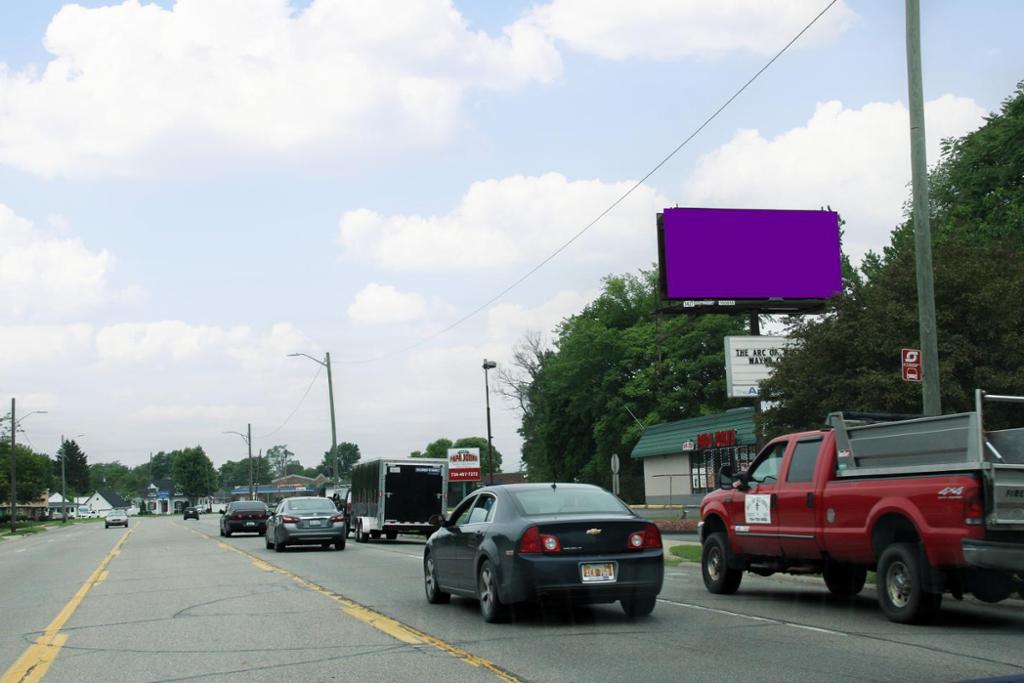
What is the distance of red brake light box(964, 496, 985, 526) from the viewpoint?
10461 mm

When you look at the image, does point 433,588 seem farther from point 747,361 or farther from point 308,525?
point 747,361

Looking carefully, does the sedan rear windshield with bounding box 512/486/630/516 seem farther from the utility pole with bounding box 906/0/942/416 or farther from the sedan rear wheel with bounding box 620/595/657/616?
the utility pole with bounding box 906/0/942/416

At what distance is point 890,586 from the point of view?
1159cm

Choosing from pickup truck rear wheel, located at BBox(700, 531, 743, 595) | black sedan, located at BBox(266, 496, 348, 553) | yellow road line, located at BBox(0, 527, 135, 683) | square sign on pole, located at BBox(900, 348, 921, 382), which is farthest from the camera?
black sedan, located at BBox(266, 496, 348, 553)

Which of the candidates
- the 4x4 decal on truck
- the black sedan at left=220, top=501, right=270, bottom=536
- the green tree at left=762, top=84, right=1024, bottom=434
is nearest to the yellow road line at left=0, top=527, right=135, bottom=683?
the 4x4 decal on truck

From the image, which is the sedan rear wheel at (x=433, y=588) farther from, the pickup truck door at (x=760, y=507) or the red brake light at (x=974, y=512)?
the red brake light at (x=974, y=512)

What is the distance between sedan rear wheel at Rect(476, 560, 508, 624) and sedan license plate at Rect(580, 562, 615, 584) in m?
0.93

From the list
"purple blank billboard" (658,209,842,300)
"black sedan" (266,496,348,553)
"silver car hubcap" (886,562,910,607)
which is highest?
"purple blank billboard" (658,209,842,300)

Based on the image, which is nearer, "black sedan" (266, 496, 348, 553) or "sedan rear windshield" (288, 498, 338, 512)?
"black sedan" (266, 496, 348, 553)

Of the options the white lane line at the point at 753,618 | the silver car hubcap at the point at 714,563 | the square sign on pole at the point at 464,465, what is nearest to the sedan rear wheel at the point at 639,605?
the white lane line at the point at 753,618

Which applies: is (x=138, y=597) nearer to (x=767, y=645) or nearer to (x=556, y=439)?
(x=767, y=645)

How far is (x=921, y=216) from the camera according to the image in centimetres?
1619

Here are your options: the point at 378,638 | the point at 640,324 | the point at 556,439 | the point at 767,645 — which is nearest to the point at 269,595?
the point at 378,638

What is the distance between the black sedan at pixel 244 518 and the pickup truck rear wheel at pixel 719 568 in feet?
99.5
